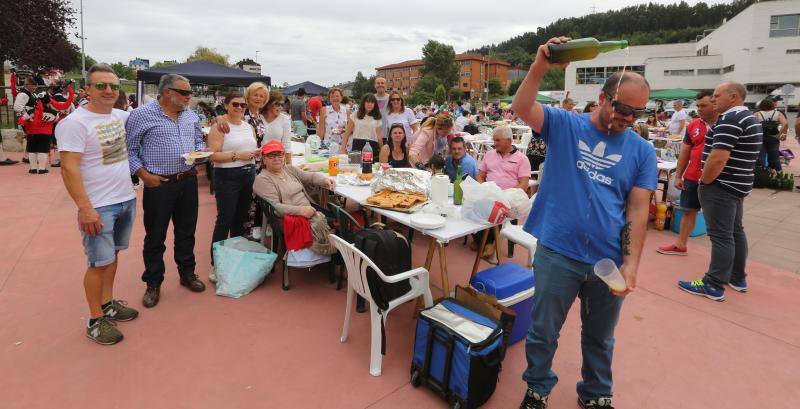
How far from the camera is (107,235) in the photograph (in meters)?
2.63

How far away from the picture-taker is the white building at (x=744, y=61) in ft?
110

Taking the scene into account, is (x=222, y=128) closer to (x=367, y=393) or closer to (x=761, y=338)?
(x=367, y=393)

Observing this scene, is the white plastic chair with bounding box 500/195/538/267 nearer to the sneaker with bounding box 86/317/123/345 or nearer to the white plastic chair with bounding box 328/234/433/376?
the white plastic chair with bounding box 328/234/433/376

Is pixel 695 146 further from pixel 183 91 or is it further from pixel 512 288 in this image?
pixel 183 91

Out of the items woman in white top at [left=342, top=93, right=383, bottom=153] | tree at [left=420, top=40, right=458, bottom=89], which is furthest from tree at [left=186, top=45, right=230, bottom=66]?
woman in white top at [left=342, top=93, right=383, bottom=153]

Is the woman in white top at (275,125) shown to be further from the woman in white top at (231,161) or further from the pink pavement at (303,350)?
the pink pavement at (303,350)

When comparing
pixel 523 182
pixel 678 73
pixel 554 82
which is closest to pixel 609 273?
pixel 523 182

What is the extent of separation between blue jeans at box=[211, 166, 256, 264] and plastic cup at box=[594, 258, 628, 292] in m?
2.93

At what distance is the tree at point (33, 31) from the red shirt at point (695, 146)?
1774cm

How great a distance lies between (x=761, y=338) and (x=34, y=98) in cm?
1069

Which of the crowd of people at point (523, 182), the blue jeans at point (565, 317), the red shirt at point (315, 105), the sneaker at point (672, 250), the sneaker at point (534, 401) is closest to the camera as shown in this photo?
the crowd of people at point (523, 182)

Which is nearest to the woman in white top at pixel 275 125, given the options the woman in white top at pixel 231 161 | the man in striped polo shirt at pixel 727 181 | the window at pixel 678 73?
the woman in white top at pixel 231 161

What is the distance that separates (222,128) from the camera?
3439 millimetres

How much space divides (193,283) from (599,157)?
3.25m
